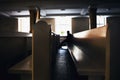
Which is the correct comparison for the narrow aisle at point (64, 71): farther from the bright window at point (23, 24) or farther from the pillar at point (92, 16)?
the bright window at point (23, 24)

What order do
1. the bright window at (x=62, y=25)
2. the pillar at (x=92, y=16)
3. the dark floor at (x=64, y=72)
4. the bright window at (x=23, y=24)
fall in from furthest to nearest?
1. the bright window at (x=23, y=24)
2. the bright window at (x=62, y=25)
3. the pillar at (x=92, y=16)
4. the dark floor at (x=64, y=72)

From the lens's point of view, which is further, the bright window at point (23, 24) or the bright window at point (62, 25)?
the bright window at point (23, 24)

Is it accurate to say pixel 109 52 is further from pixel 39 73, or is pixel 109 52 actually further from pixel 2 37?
pixel 2 37

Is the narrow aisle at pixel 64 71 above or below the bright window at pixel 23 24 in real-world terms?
below

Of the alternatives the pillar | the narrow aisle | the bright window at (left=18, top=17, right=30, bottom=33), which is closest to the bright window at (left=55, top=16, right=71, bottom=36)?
the bright window at (left=18, top=17, right=30, bottom=33)

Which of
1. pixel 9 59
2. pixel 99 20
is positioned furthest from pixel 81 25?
pixel 9 59

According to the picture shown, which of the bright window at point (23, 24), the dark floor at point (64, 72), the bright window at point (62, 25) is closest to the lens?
the dark floor at point (64, 72)

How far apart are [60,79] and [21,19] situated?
1602 cm

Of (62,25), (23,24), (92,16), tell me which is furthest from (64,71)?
(23,24)

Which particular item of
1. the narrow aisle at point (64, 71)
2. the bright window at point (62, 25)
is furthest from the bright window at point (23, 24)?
the narrow aisle at point (64, 71)

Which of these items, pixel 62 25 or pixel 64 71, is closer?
pixel 64 71

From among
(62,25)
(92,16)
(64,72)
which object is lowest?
(64,72)

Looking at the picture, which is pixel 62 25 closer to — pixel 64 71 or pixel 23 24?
pixel 23 24

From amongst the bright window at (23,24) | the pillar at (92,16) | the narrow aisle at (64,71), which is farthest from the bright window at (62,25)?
the narrow aisle at (64,71)
